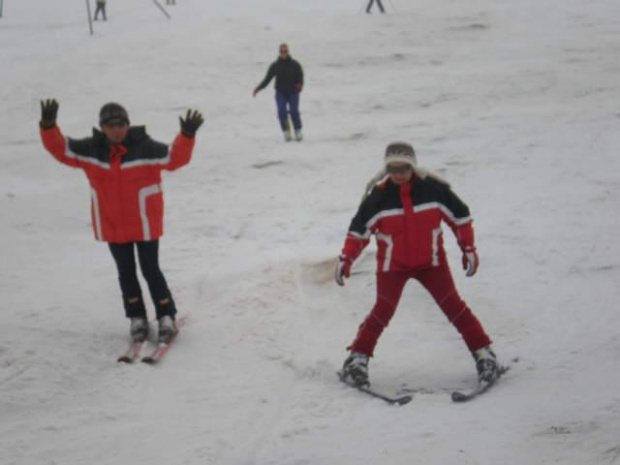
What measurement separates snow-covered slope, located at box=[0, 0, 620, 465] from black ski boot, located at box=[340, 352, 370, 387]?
14cm

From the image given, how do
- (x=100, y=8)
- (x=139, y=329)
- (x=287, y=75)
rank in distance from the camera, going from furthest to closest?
(x=100, y=8), (x=287, y=75), (x=139, y=329)

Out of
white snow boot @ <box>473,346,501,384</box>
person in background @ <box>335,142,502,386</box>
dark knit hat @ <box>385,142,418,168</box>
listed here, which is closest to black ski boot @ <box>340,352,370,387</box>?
person in background @ <box>335,142,502,386</box>

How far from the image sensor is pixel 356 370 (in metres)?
5.46

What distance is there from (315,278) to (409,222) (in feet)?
8.49

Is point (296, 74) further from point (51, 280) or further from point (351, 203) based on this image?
point (51, 280)

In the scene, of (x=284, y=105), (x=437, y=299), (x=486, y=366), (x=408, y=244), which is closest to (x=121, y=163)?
(x=408, y=244)

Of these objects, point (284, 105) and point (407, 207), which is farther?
point (284, 105)

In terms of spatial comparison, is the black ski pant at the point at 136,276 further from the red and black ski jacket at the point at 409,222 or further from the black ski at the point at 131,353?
the red and black ski jacket at the point at 409,222

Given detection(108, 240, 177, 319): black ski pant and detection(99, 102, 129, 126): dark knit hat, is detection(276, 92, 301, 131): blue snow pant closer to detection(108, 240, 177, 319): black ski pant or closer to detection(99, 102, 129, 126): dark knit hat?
detection(108, 240, 177, 319): black ski pant

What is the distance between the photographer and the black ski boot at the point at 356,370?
545cm

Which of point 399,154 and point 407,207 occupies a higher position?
point 399,154

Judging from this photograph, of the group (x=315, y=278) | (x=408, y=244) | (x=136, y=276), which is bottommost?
(x=315, y=278)

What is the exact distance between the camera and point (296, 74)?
1430cm

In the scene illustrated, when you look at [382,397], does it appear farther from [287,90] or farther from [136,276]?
[287,90]
